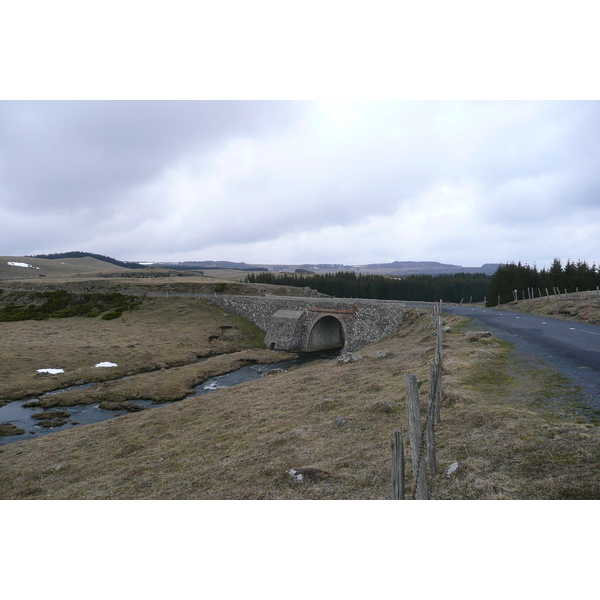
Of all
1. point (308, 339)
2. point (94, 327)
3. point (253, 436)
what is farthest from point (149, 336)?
point (253, 436)

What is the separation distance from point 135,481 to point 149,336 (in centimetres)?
3963

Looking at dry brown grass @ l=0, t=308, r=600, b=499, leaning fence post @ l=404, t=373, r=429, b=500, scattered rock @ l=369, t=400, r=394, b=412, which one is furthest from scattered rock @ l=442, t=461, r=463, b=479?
scattered rock @ l=369, t=400, r=394, b=412

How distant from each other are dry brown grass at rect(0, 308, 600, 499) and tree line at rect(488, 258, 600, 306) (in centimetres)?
5056

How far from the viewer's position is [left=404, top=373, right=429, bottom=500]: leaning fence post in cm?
744

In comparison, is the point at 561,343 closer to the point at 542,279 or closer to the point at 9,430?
the point at 9,430

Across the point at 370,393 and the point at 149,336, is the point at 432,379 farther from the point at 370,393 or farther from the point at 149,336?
the point at 149,336

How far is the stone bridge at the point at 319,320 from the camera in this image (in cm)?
4356

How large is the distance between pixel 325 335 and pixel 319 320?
3762 mm

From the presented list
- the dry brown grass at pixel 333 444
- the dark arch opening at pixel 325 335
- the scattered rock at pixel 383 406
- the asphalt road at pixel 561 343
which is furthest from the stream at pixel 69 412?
the asphalt road at pixel 561 343

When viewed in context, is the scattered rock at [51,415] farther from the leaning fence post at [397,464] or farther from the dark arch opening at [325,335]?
the dark arch opening at [325,335]

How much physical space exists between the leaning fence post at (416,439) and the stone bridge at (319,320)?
35.0m

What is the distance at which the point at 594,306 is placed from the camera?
33.2 m

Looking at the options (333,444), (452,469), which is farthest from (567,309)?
(452,469)

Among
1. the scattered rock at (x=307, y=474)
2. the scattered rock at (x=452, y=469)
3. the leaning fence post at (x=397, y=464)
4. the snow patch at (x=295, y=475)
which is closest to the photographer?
the leaning fence post at (x=397, y=464)
